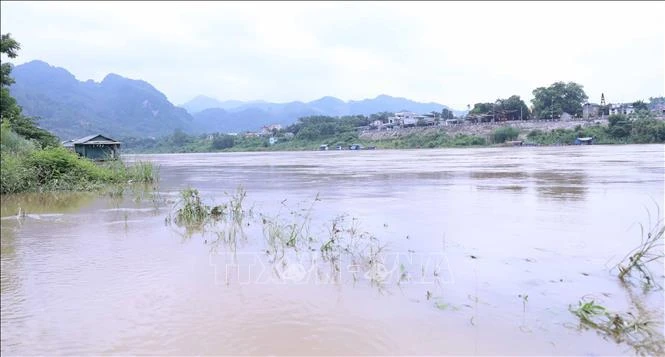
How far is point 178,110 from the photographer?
160 metres

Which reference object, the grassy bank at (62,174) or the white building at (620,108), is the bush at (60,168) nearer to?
the grassy bank at (62,174)

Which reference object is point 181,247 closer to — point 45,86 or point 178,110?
point 45,86

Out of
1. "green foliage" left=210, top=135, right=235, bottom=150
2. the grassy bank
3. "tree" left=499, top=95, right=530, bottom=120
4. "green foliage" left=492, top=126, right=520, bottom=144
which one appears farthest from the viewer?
"green foliage" left=210, top=135, right=235, bottom=150

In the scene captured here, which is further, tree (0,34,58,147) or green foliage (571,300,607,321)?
tree (0,34,58,147)

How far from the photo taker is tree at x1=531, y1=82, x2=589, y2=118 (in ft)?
241

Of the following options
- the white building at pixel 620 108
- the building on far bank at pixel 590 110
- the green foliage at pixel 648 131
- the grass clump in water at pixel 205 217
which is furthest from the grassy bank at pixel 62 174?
the white building at pixel 620 108

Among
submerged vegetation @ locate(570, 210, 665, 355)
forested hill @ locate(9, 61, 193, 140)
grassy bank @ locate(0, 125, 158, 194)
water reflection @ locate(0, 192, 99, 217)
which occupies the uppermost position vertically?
forested hill @ locate(9, 61, 193, 140)

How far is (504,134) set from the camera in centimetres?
6372

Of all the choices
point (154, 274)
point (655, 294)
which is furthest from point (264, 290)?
point (655, 294)

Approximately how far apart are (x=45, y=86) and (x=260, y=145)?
73148mm

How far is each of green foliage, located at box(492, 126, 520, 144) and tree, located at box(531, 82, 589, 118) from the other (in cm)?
1219

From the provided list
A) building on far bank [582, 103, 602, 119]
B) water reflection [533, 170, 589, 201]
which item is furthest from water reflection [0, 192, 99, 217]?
building on far bank [582, 103, 602, 119]

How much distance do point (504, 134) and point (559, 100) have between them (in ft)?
55.6

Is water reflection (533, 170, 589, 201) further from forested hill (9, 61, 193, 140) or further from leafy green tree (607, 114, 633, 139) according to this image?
forested hill (9, 61, 193, 140)
